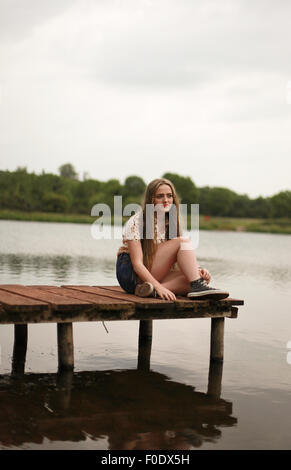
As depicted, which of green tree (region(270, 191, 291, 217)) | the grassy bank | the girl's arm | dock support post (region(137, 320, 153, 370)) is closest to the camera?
the girl's arm

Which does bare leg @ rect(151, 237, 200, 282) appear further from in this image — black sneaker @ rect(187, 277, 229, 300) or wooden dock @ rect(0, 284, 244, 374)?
wooden dock @ rect(0, 284, 244, 374)

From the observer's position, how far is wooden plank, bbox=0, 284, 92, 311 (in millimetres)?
6504

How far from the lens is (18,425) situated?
5.58 m

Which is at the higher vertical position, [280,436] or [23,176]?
[23,176]

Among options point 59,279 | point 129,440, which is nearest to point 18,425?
point 129,440

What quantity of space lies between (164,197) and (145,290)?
1.13 meters

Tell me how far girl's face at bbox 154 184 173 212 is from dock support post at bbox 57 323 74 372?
174 centimetres

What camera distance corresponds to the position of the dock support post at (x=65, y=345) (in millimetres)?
7086

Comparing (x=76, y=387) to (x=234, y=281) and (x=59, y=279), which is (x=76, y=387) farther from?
(x=234, y=281)

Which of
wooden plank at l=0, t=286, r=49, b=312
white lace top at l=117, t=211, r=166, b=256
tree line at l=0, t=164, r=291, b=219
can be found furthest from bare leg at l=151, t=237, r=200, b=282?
tree line at l=0, t=164, r=291, b=219

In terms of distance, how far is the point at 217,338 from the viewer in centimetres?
809

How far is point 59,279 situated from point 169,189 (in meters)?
10.3

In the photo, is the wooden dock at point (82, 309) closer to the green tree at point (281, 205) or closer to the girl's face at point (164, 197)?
the girl's face at point (164, 197)

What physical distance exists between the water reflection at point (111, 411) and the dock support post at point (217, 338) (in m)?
0.85
